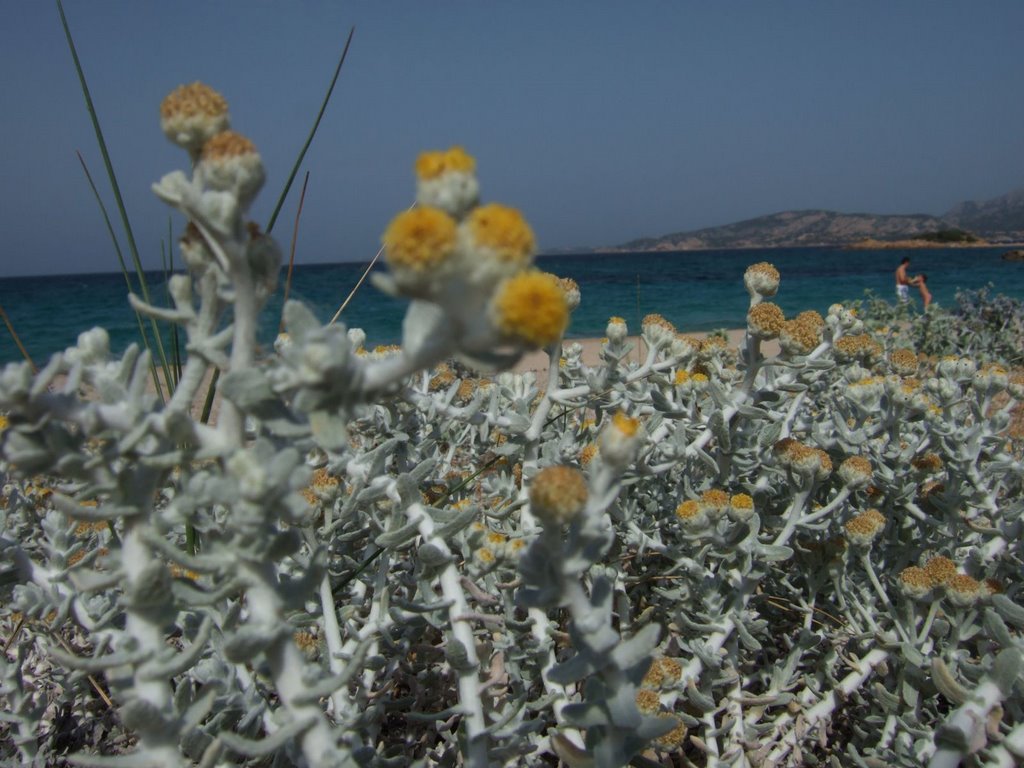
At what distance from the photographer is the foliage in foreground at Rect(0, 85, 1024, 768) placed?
0.93m

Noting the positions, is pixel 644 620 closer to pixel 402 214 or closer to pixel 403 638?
pixel 403 638

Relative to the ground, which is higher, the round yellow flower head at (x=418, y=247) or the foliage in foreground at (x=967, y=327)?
the round yellow flower head at (x=418, y=247)

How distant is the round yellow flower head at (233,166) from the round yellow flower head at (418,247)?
295 mm

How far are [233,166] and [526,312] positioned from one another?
45cm

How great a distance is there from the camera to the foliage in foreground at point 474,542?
93 cm

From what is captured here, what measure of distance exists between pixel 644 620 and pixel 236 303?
1935mm

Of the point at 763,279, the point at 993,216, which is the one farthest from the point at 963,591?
the point at 993,216

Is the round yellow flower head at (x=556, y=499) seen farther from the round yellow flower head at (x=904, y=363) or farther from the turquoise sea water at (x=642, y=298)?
the turquoise sea water at (x=642, y=298)

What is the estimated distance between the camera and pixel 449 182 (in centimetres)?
84

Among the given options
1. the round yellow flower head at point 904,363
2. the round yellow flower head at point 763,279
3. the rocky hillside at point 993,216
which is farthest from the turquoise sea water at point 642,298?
the rocky hillside at point 993,216

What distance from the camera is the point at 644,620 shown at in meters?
2.48

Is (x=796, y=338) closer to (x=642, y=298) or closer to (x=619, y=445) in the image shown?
(x=619, y=445)

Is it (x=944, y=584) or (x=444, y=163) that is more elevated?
(x=444, y=163)

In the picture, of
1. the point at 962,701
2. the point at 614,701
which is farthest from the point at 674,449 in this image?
the point at 614,701
